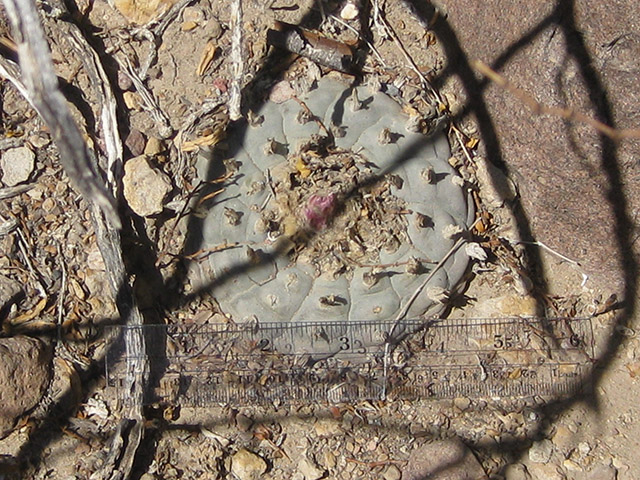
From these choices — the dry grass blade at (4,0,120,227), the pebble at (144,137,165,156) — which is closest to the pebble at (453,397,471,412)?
the pebble at (144,137,165,156)

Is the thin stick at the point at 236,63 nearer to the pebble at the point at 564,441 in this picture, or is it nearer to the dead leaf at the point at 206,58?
the dead leaf at the point at 206,58

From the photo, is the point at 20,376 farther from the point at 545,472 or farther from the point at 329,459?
the point at 545,472

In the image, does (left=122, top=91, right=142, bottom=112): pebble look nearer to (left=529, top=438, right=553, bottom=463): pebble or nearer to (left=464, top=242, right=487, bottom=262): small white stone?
(left=464, top=242, right=487, bottom=262): small white stone

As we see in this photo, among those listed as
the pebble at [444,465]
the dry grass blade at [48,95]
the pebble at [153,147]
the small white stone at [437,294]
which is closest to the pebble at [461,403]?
the pebble at [444,465]

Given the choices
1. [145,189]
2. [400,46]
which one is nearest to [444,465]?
[145,189]

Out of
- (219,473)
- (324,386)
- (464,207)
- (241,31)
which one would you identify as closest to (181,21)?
(241,31)

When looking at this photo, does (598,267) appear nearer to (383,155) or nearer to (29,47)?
(383,155)
